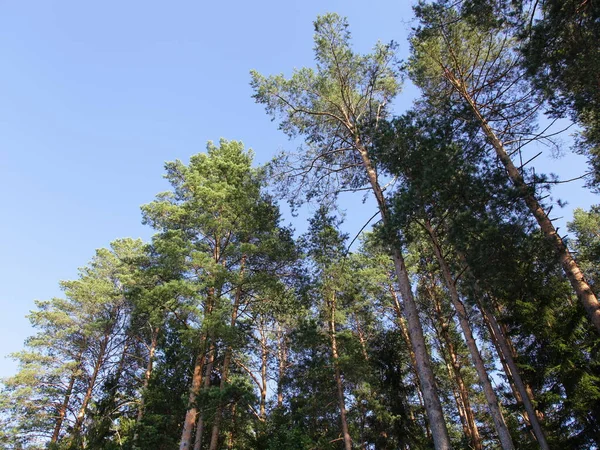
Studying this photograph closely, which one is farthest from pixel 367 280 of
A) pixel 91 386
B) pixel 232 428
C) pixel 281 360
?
pixel 91 386

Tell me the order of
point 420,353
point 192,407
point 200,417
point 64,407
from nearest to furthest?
point 420,353 < point 192,407 < point 200,417 < point 64,407

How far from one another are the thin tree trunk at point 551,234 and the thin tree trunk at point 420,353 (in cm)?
324

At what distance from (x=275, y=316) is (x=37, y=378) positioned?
11647 millimetres

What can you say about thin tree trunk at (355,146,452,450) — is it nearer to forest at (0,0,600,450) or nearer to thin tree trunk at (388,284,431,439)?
forest at (0,0,600,450)

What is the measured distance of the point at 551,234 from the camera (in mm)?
7938

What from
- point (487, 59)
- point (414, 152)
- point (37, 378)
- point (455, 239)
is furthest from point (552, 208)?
point (37, 378)

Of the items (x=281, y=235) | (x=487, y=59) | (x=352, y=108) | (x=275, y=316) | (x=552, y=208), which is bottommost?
(x=552, y=208)

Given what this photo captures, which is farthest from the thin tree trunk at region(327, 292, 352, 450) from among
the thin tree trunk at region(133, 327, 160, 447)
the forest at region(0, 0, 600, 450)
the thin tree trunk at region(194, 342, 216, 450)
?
the thin tree trunk at region(133, 327, 160, 447)

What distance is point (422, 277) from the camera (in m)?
17.1

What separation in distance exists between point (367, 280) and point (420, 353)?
33.0ft

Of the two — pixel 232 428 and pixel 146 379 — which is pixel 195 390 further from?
pixel 146 379

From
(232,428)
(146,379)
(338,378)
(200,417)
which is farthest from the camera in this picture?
(146,379)

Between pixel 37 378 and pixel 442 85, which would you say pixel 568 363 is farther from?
pixel 37 378

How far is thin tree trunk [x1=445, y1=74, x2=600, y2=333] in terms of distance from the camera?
704cm
